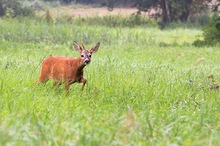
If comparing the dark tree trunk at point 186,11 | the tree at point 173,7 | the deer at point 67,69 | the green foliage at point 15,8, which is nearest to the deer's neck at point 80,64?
the deer at point 67,69

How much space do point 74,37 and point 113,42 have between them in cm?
159

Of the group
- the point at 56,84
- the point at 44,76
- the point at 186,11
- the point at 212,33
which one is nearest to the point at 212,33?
the point at 212,33

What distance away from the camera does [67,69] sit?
22.5 feet

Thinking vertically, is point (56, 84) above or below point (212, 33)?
above

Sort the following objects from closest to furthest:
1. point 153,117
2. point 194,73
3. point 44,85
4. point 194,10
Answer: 1. point 153,117
2. point 44,85
3. point 194,73
4. point 194,10

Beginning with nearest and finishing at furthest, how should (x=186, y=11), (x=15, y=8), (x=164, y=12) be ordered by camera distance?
(x=15, y=8), (x=186, y=11), (x=164, y=12)

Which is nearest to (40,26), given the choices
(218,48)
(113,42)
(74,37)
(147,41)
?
(74,37)

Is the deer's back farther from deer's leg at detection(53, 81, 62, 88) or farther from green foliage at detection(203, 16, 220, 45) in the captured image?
green foliage at detection(203, 16, 220, 45)

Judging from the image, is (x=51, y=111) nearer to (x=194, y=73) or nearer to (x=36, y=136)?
(x=36, y=136)

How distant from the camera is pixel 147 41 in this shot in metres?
20.9

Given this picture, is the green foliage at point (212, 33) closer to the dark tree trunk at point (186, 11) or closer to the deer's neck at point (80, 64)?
the deer's neck at point (80, 64)

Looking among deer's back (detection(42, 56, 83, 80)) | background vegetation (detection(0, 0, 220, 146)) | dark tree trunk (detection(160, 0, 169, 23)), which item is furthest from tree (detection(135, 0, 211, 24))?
deer's back (detection(42, 56, 83, 80))

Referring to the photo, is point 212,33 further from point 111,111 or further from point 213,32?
point 111,111

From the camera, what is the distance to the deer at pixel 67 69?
6677mm
